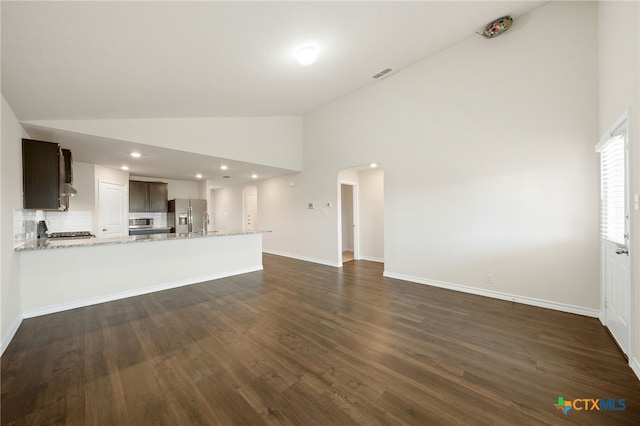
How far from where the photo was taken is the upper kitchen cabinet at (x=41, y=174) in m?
3.04

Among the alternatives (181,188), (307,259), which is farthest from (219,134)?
(181,188)

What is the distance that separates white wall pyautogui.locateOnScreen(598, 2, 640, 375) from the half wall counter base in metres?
5.38

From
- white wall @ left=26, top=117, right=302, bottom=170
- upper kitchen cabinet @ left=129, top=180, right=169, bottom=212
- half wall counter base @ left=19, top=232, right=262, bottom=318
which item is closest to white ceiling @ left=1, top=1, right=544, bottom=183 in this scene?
white wall @ left=26, top=117, right=302, bottom=170

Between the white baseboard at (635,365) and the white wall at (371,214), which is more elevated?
the white wall at (371,214)

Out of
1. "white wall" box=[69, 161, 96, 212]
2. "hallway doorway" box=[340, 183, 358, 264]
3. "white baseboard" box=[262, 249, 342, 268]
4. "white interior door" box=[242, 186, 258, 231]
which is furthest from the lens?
"white interior door" box=[242, 186, 258, 231]

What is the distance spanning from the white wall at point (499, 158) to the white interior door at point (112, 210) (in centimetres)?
626

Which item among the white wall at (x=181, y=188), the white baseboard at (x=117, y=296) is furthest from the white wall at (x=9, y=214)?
the white wall at (x=181, y=188)

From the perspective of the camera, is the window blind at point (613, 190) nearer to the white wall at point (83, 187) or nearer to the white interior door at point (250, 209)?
the white interior door at point (250, 209)

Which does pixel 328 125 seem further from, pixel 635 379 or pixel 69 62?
pixel 635 379

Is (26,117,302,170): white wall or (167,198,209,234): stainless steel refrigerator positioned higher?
(26,117,302,170): white wall

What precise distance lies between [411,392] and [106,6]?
132 inches

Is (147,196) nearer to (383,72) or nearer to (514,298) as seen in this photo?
(383,72)

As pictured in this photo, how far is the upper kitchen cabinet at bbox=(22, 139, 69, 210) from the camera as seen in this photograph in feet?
9.97

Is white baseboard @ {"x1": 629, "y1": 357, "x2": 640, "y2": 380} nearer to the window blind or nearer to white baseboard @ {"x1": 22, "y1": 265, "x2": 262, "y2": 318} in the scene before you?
the window blind
